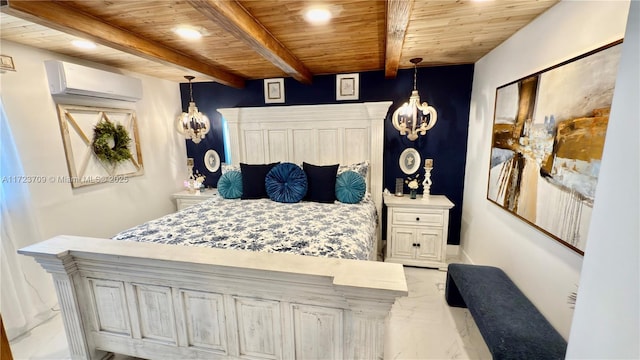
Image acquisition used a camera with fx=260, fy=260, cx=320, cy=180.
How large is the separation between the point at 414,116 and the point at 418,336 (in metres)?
2.05

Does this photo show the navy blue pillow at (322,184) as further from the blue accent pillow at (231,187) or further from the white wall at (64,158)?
the white wall at (64,158)

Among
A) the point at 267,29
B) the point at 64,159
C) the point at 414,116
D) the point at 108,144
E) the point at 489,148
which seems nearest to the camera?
the point at 267,29

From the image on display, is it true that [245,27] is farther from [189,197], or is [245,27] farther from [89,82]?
[189,197]

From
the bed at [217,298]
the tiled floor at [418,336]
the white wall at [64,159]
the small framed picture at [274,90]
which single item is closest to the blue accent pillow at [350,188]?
the bed at [217,298]

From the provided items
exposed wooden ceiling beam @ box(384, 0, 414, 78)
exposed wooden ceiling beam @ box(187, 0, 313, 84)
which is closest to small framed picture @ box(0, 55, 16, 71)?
exposed wooden ceiling beam @ box(187, 0, 313, 84)

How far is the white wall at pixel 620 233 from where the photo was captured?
47 centimetres

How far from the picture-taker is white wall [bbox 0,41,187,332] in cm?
204

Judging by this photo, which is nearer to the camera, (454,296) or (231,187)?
(454,296)

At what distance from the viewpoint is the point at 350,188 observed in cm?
276

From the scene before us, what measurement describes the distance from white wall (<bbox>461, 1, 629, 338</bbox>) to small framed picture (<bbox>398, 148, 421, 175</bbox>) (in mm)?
556

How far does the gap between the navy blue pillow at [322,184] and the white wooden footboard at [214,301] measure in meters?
1.50

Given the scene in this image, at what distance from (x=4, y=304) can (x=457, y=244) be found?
13.9 ft

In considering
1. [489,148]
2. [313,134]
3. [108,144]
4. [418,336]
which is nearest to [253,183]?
[313,134]

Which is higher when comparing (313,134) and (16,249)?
(313,134)
